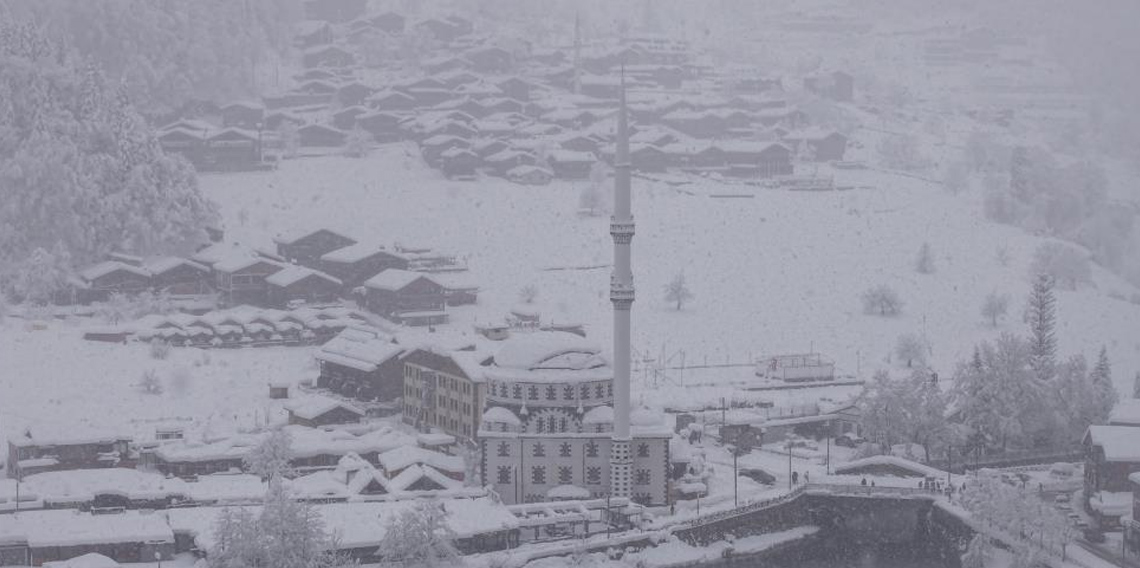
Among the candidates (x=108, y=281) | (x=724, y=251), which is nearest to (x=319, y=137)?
(x=108, y=281)

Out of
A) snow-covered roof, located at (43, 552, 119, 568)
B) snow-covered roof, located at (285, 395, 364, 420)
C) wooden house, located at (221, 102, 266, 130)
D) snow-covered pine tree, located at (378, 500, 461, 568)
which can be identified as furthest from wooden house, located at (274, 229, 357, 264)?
snow-covered roof, located at (43, 552, 119, 568)

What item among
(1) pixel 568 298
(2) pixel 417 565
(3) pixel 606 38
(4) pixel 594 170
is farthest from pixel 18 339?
(3) pixel 606 38

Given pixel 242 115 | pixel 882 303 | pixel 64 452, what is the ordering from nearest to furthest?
pixel 64 452 < pixel 882 303 < pixel 242 115

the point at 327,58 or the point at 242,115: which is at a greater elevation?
the point at 327,58

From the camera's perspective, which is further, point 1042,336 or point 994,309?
point 994,309

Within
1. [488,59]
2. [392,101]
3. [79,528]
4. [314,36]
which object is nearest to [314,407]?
[79,528]

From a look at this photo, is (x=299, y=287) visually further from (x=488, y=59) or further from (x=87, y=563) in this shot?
(x=488, y=59)

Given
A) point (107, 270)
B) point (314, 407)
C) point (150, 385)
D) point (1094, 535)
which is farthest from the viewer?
point (107, 270)

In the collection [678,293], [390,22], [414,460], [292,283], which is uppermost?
[390,22]
